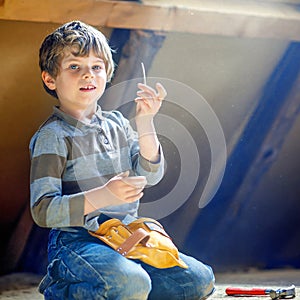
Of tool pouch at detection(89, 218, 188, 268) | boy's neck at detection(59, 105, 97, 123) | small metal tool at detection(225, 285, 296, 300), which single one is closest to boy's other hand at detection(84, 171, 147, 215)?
tool pouch at detection(89, 218, 188, 268)

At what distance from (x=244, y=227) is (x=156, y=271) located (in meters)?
1.44

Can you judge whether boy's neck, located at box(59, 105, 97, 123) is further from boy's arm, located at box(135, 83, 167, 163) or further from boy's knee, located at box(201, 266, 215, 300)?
boy's knee, located at box(201, 266, 215, 300)

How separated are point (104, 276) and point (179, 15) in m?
0.95

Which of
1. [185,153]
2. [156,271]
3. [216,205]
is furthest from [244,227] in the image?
[156,271]

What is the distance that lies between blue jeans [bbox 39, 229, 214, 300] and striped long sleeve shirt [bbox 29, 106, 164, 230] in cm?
6

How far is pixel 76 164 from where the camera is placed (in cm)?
183

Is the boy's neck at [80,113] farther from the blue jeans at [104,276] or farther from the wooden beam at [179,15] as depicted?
the wooden beam at [179,15]

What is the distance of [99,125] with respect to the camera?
1.91m

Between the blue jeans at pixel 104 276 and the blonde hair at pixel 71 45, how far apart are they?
0.41m

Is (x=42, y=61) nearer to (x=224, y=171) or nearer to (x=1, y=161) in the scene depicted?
(x=1, y=161)

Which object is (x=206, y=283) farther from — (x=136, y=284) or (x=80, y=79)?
(x=80, y=79)

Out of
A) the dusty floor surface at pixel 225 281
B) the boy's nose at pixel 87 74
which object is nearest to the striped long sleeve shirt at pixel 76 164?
the boy's nose at pixel 87 74

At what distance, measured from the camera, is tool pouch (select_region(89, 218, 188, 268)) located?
1.79 metres

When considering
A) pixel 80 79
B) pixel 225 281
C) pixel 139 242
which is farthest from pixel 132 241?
pixel 225 281
